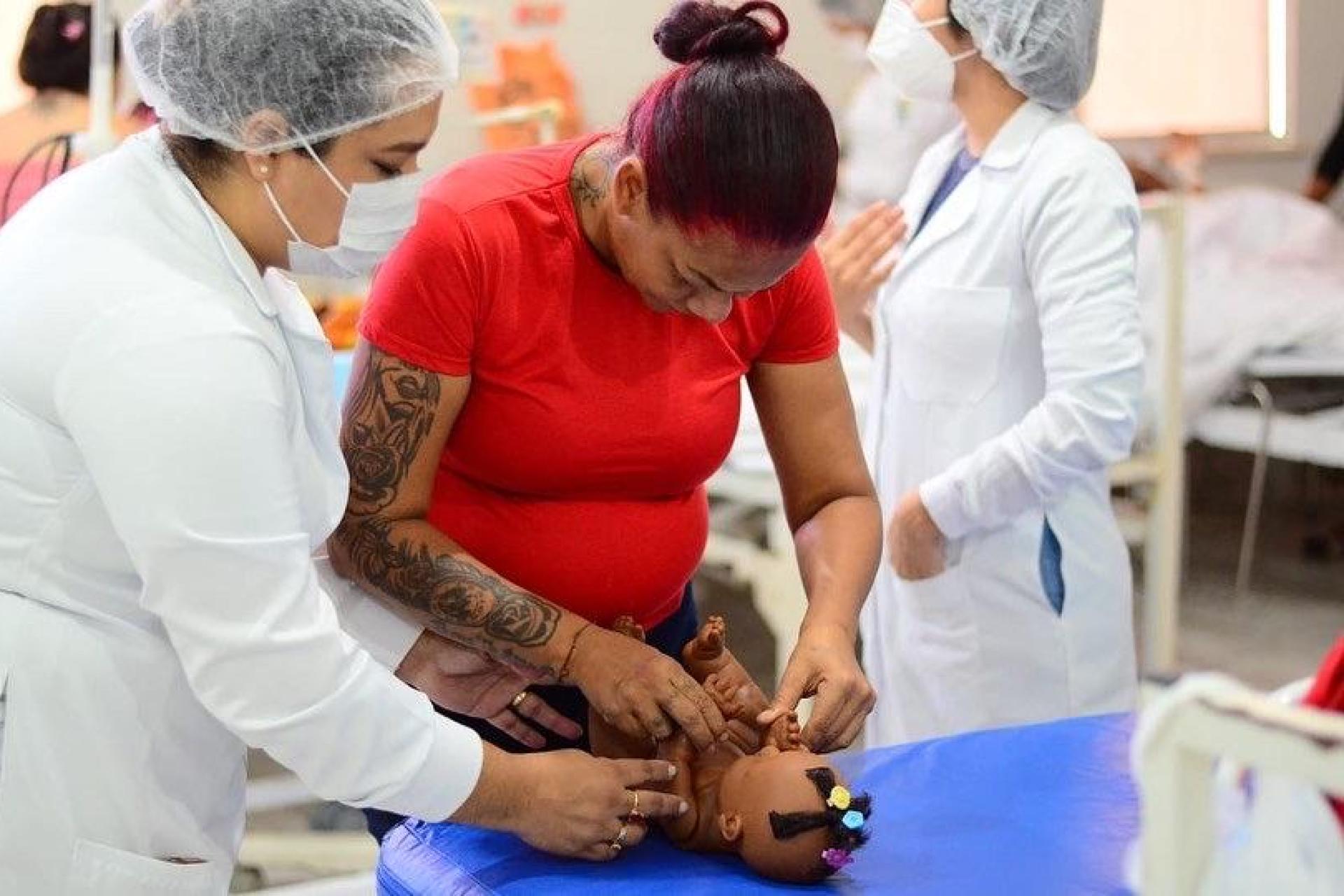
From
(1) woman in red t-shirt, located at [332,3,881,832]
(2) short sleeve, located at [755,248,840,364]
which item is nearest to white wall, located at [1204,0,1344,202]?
(2) short sleeve, located at [755,248,840,364]

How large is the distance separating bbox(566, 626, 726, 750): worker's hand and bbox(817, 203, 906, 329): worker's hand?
2.70ft

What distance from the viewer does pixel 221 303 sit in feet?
3.97

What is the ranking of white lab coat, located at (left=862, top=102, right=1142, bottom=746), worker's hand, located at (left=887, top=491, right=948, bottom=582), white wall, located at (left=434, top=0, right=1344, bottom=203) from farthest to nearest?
white wall, located at (left=434, top=0, right=1344, bottom=203) → worker's hand, located at (left=887, top=491, right=948, bottom=582) → white lab coat, located at (left=862, top=102, right=1142, bottom=746)

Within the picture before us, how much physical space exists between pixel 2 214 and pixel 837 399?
1.50 meters

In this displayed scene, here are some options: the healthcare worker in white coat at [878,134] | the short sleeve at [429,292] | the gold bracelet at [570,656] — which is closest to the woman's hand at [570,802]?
the gold bracelet at [570,656]

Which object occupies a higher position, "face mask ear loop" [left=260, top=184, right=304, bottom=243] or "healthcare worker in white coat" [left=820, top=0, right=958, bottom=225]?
"face mask ear loop" [left=260, top=184, right=304, bottom=243]

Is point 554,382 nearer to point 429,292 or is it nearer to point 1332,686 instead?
point 429,292

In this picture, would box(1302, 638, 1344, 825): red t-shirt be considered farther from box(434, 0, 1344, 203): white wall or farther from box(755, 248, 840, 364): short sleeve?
box(434, 0, 1344, 203): white wall

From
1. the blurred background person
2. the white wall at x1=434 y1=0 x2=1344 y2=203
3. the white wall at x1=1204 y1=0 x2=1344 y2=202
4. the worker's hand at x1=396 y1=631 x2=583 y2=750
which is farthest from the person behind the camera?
the white wall at x1=1204 y1=0 x2=1344 y2=202

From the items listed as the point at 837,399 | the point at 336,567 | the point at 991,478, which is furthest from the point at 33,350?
the point at 991,478

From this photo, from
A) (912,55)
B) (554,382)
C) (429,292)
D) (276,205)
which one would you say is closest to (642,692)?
(554,382)

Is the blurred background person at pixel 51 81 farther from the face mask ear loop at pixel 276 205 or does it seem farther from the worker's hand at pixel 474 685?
the face mask ear loop at pixel 276 205

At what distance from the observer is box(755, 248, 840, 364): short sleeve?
67.3 inches

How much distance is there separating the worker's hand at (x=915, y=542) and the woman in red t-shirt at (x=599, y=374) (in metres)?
0.47
